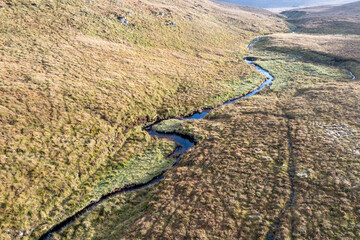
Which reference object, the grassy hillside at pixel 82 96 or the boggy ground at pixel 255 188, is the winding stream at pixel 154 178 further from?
the boggy ground at pixel 255 188

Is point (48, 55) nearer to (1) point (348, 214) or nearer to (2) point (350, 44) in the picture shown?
(1) point (348, 214)

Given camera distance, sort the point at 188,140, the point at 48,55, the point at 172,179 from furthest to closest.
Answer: the point at 48,55, the point at 188,140, the point at 172,179

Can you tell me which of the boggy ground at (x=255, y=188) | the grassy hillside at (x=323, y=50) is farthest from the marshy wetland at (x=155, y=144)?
the grassy hillside at (x=323, y=50)

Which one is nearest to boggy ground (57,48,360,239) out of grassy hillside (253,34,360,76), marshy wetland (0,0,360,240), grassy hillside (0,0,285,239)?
marshy wetland (0,0,360,240)

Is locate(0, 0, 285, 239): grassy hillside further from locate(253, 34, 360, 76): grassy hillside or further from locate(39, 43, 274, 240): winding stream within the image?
locate(253, 34, 360, 76): grassy hillside

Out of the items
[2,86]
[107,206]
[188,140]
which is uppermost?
[2,86]

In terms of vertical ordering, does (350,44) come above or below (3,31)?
above

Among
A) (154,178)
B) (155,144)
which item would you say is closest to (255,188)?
(154,178)

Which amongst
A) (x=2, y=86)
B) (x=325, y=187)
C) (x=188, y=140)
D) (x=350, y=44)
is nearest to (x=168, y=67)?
(x=188, y=140)
